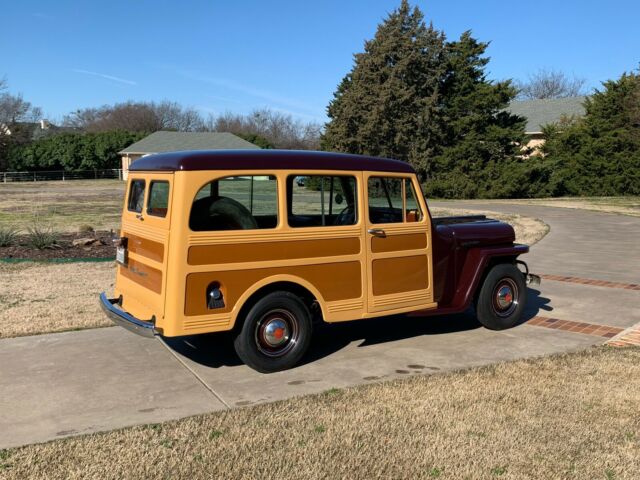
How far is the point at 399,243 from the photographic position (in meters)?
5.93

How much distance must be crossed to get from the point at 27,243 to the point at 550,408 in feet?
35.5

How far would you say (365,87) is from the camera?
41.0 metres

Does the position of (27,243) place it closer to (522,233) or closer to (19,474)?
(19,474)

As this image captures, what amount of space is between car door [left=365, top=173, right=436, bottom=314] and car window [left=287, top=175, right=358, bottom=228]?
16 cm

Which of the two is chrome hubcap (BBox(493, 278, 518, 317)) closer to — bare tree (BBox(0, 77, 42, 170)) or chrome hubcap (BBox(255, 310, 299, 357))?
chrome hubcap (BBox(255, 310, 299, 357))

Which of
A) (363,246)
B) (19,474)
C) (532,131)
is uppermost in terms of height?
(532,131)

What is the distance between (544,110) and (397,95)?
18.8 metres

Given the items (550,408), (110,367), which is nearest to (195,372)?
(110,367)

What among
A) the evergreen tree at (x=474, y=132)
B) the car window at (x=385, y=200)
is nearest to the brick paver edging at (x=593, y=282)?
the car window at (x=385, y=200)

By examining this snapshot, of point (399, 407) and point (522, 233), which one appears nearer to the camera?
point (399, 407)

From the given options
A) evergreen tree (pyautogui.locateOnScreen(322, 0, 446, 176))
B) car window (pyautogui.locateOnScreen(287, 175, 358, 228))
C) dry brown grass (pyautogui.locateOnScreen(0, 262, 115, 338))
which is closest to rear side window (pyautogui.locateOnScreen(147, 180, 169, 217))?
car window (pyautogui.locateOnScreen(287, 175, 358, 228))

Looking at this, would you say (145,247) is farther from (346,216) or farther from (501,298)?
(501,298)

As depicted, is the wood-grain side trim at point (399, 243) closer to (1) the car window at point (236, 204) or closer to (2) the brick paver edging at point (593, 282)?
(1) the car window at point (236, 204)

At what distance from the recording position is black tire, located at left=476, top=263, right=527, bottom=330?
6.73 metres
